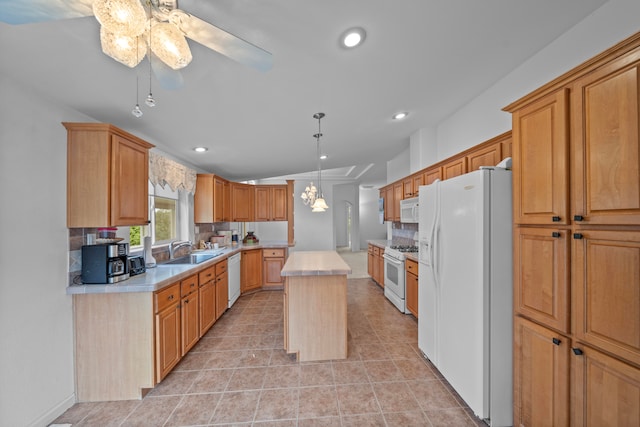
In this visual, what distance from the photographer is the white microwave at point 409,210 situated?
3664 millimetres

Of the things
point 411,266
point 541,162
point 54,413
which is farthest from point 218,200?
point 541,162

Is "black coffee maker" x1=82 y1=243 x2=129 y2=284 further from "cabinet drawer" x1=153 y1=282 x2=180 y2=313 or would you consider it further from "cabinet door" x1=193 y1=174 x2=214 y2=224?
"cabinet door" x1=193 y1=174 x2=214 y2=224

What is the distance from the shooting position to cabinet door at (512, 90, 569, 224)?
1.32 m

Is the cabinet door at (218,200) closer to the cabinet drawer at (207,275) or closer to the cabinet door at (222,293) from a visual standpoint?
the cabinet door at (222,293)

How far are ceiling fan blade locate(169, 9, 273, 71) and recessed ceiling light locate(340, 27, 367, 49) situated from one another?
0.71 metres

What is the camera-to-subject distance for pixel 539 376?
1.45 meters

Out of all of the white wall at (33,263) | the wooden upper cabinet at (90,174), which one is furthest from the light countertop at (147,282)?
the wooden upper cabinet at (90,174)

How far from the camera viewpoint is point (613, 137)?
3.67ft

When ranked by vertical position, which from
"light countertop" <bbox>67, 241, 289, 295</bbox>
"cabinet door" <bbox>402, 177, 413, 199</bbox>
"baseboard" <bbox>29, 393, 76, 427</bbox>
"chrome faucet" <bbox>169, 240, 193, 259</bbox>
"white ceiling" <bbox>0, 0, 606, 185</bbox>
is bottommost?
"baseboard" <bbox>29, 393, 76, 427</bbox>

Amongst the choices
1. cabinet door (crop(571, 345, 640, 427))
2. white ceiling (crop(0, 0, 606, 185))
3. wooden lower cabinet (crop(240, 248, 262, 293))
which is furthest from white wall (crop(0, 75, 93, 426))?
cabinet door (crop(571, 345, 640, 427))

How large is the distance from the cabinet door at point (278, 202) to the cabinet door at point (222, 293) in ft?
6.86

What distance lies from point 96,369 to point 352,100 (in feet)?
10.5

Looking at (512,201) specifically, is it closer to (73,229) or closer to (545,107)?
(545,107)

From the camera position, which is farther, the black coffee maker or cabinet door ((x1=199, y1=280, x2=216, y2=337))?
cabinet door ((x1=199, y1=280, x2=216, y2=337))
